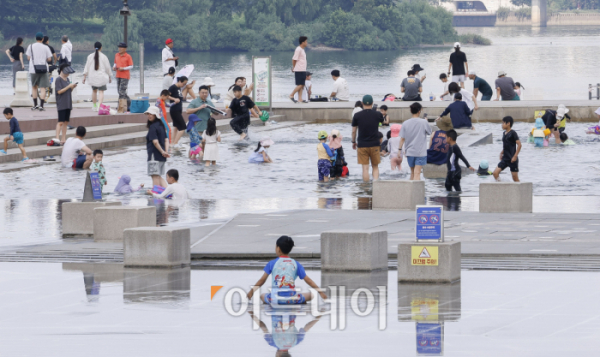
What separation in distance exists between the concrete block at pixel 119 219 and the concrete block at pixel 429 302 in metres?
4.14

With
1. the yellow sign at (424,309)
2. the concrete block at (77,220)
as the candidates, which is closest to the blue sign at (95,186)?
the concrete block at (77,220)

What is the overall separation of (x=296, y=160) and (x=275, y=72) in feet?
207

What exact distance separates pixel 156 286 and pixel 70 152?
1149 cm

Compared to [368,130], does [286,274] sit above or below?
below

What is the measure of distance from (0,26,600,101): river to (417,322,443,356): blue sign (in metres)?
31.9

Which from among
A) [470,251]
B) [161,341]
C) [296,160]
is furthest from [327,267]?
[296,160]

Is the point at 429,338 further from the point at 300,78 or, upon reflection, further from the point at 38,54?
the point at 300,78

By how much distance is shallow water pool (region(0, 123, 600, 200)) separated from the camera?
1786cm

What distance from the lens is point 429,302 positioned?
8797 millimetres

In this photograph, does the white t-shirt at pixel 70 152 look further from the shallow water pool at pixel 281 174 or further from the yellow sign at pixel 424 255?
the yellow sign at pixel 424 255

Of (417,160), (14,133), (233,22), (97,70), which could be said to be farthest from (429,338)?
(233,22)

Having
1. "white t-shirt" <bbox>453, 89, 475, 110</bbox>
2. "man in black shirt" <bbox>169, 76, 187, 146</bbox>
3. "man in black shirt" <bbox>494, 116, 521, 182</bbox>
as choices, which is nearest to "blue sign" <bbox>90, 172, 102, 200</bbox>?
"man in black shirt" <bbox>494, 116, 521, 182</bbox>

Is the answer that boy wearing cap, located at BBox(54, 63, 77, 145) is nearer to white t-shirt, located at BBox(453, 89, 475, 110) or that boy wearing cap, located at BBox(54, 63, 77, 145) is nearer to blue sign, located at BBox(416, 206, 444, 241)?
white t-shirt, located at BBox(453, 89, 475, 110)

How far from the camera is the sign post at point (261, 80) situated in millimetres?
30312
